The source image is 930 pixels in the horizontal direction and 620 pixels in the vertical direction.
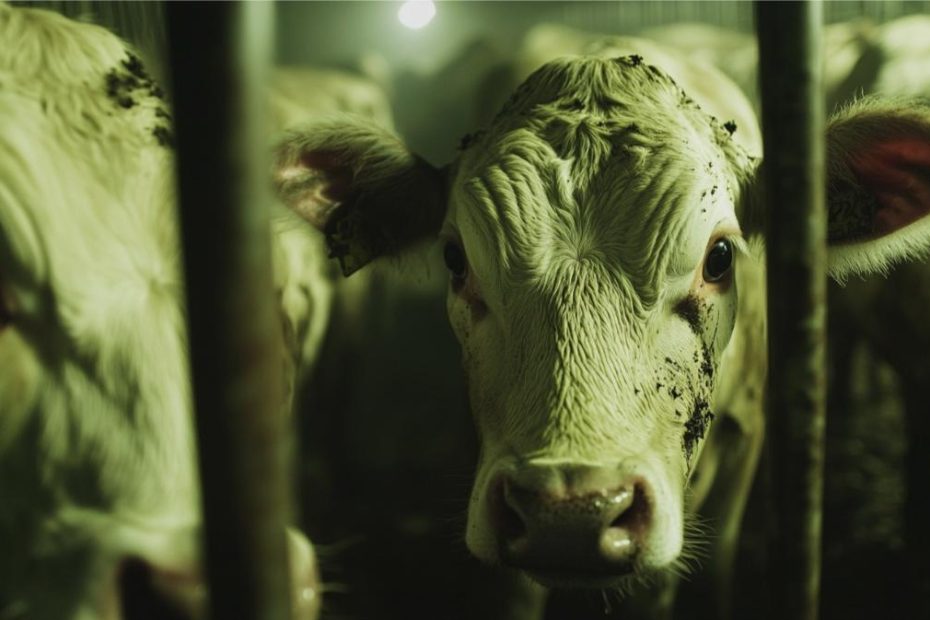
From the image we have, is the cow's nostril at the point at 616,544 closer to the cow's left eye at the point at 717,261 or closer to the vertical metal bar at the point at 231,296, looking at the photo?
the cow's left eye at the point at 717,261

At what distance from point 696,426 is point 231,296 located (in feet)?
4.22

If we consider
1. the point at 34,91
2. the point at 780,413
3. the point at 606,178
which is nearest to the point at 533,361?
the point at 606,178

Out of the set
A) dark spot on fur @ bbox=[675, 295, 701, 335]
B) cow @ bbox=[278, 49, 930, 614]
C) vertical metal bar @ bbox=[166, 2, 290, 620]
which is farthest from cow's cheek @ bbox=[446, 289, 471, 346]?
vertical metal bar @ bbox=[166, 2, 290, 620]

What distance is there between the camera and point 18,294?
67.3 inches

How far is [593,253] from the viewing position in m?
1.82

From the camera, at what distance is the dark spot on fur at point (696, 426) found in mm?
1839

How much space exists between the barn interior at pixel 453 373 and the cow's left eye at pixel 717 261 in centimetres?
80

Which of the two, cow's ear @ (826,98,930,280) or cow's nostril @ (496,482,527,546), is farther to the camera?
cow's ear @ (826,98,930,280)

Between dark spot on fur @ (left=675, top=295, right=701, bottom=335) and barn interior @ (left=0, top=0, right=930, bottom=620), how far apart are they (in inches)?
31.2

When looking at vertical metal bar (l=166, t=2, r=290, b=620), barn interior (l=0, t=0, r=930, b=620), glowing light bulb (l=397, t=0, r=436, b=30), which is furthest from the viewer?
barn interior (l=0, t=0, r=930, b=620)

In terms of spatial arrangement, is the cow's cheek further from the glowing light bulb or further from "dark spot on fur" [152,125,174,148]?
the glowing light bulb

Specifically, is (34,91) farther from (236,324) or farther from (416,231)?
(236,324)

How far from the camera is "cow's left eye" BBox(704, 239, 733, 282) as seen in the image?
1.91 meters

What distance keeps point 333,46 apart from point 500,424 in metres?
2.55
